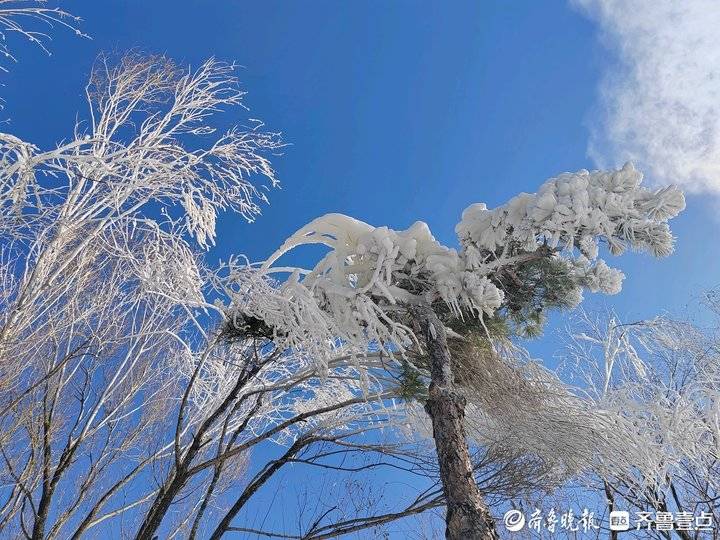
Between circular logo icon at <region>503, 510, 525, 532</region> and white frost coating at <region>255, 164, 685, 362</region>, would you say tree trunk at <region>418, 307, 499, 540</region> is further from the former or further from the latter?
circular logo icon at <region>503, 510, 525, 532</region>

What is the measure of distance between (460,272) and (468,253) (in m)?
0.17

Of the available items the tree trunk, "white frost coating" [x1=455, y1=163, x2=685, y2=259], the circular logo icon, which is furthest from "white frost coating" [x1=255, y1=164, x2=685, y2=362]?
the circular logo icon

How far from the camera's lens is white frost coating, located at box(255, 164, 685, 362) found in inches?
149

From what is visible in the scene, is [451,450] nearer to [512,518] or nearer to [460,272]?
[460,272]

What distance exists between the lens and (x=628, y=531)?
8266 millimetres

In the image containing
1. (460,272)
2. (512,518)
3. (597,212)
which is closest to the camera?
(597,212)

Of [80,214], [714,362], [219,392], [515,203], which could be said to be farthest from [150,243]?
[714,362]

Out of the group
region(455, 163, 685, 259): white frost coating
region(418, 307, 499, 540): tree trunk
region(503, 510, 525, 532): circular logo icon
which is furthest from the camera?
region(503, 510, 525, 532): circular logo icon

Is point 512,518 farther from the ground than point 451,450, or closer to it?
farther from the ground

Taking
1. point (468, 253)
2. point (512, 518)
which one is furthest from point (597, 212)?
point (512, 518)

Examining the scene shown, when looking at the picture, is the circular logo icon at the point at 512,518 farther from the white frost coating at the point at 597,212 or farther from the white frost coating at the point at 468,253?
the white frost coating at the point at 597,212

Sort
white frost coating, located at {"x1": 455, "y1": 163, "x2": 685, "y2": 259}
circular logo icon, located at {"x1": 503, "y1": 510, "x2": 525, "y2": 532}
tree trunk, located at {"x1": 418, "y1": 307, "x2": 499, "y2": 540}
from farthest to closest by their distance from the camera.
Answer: circular logo icon, located at {"x1": 503, "y1": 510, "x2": 525, "y2": 532} → white frost coating, located at {"x1": 455, "y1": 163, "x2": 685, "y2": 259} → tree trunk, located at {"x1": 418, "y1": 307, "x2": 499, "y2": 540}

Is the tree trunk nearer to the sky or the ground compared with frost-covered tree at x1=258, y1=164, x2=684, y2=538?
nearer to the ground

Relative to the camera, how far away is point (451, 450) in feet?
11.5
